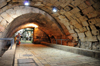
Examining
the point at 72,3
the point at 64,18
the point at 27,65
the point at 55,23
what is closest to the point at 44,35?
the point at 55,23

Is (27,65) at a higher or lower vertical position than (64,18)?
lower

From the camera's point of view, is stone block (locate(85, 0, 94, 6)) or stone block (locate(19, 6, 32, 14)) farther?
stone block (locate(19, 6, 32, 14))

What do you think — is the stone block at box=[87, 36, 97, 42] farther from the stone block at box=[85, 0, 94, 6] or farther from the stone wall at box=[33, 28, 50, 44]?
the stone wall at box=[33, 28, 50, 44]

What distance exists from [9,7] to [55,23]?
4.37 meters

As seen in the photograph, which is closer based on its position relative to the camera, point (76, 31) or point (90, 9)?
point (90, 9)

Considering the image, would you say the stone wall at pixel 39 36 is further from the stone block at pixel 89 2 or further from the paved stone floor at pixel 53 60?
the stone block at pixel 89 2

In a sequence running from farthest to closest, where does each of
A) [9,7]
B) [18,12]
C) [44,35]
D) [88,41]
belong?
[44,35] → [88,41] → [18,12] → [9,7]

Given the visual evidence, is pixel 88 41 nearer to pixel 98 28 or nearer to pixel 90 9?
pixel 98 28

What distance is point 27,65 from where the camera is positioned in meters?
3.33

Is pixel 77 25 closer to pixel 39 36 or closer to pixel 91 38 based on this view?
pixel 91 38

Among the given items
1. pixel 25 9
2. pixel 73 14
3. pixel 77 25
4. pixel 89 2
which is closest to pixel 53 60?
pixel 89 2

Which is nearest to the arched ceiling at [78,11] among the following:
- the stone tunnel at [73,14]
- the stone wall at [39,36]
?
the stone tunnel at [73,14]

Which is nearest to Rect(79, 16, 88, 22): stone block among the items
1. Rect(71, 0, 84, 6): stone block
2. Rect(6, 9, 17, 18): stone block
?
Rect(71, 0, 84, 6): stone block

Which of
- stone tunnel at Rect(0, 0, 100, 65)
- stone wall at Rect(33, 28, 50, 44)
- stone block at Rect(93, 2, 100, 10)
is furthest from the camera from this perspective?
stone wall at Rect(33, 28, 50, 44)
